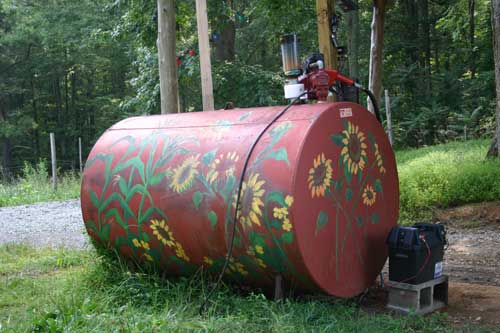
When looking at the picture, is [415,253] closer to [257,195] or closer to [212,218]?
[257,195]

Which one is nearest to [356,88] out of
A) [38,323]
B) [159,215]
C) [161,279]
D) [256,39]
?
[159,215]

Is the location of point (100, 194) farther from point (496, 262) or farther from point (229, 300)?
point (496, 262)

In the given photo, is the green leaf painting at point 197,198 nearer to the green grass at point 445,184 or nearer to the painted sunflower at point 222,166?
the painted sunflower at point 222,166

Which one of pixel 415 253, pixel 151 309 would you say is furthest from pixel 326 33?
pixel 151 309

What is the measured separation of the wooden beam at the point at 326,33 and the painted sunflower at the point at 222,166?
3.35m

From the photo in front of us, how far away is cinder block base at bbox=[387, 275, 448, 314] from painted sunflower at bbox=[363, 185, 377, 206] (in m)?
0.63

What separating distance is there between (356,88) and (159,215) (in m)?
1.95

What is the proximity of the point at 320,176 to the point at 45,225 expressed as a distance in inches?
260

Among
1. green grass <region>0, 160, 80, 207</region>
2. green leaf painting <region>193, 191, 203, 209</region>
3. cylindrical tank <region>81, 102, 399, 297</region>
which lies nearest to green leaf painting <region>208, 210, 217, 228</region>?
cylindrical tank <region>81, 102, 399, 297</region>

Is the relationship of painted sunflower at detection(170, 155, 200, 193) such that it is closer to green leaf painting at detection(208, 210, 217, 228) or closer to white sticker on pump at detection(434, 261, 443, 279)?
green leaf painting at detection(208, 210, 217, 228)

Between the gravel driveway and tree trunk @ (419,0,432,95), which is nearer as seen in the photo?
the gravel driveway

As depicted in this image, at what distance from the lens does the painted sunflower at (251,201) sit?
4.25 metres

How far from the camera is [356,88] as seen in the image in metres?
5.29

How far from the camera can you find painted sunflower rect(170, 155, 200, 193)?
472 cm
